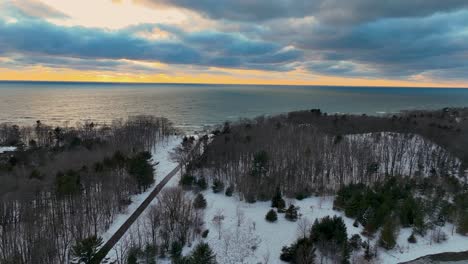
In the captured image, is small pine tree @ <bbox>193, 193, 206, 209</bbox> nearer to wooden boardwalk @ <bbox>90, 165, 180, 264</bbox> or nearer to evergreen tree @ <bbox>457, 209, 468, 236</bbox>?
wooden boardwalk @ <bbox>90, 165, 180, 264</bbox>

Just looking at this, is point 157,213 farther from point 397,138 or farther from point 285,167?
point 397,138

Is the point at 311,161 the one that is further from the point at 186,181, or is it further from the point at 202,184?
the point at 186,181

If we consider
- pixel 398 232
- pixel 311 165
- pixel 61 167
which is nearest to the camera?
pixel 398 232

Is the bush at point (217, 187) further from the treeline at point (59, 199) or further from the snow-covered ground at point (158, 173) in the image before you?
the treeline at point (59, 199)

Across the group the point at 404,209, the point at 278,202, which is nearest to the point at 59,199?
the point at 278,202

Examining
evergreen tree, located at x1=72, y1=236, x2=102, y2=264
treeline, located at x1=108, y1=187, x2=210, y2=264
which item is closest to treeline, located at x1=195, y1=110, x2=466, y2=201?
treeline, located at x1=108, y1=187, x2=210, y2=264

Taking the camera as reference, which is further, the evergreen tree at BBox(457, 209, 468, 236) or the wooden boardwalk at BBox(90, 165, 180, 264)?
the evergreen tree at BBox(457, 209, 468, 236)

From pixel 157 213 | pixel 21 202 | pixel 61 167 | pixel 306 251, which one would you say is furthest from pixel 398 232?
pixel 61 167
